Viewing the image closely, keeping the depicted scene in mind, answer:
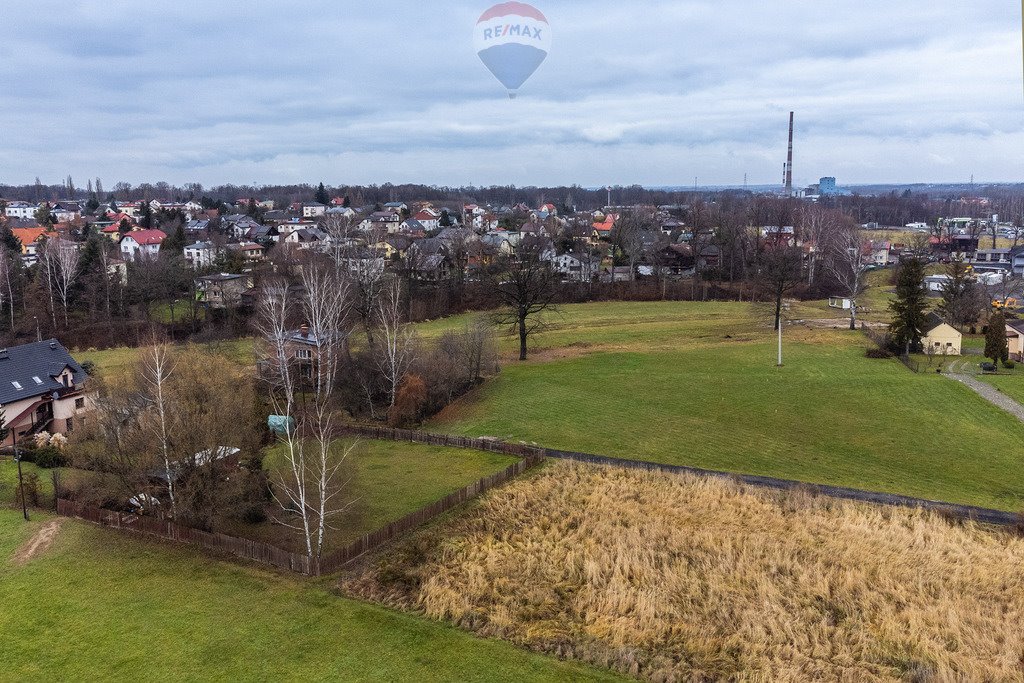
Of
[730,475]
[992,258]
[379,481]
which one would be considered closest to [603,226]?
[992,258]

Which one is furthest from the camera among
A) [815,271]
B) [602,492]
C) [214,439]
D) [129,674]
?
[815,271]

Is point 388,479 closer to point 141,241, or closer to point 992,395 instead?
point 992,395

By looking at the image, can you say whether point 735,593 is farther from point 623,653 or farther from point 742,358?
point 742,358

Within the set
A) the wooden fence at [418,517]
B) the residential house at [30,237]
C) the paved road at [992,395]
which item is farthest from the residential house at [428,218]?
the wooden fence at [418,517]

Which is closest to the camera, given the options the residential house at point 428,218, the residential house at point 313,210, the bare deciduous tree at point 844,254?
the bare deciduous tree at point 844,254

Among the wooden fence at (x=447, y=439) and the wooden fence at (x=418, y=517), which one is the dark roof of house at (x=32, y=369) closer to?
the wooden fence at (x=447, y=439)

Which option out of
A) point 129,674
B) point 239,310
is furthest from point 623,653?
point 239,310
